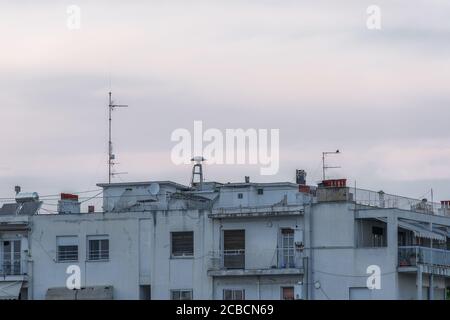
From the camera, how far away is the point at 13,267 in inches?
2601

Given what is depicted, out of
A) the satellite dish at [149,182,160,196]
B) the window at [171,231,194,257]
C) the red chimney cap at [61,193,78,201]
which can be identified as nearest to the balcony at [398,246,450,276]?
the window at [171,231,194,257]

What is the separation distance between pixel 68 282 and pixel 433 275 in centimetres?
1956

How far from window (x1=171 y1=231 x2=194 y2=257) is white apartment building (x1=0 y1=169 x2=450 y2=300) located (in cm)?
5

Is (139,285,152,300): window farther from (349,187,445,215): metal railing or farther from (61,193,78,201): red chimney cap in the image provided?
(349,187,445,215): metal railing

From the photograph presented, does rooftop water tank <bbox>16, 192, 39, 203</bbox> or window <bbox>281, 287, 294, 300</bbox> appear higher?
rooftop water tank <bbox>16, 192, 39, 203</bbox>

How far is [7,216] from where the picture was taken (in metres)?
66.6

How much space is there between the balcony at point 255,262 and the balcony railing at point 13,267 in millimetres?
11156

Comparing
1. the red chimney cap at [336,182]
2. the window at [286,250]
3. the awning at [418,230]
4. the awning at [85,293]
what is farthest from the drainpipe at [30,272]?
the awning at [418,230]

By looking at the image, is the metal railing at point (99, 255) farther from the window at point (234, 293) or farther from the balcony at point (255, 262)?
the window at point (234, 293)

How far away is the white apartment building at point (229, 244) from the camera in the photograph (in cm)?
5975

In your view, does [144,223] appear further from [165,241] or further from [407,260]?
[407,260]

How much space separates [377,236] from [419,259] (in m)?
3.55

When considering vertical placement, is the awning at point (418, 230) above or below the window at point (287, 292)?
above

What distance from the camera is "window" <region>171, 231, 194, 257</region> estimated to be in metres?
63.5
